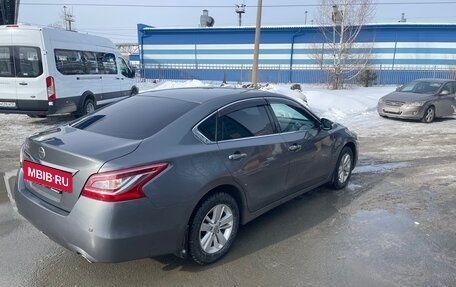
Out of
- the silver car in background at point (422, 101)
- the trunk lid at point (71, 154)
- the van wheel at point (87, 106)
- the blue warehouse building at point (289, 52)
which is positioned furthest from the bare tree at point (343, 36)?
the trunk lid at point (71, 154)

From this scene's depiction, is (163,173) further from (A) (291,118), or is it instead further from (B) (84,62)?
(B) (84,62)

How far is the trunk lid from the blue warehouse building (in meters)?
24.1

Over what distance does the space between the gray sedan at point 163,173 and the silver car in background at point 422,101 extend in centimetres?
954

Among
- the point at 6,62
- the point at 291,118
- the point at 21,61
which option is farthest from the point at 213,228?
the point at 6,62

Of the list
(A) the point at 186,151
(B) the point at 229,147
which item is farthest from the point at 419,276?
(A) the point at 186,151

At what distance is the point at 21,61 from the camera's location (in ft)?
31.8

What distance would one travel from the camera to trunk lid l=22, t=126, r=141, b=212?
2.87 meters

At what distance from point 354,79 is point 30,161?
2551 centimetres

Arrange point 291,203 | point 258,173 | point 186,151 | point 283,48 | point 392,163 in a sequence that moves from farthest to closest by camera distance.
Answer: point 283,48, point 392,163, point 291,203, point 258,173, point 186,151

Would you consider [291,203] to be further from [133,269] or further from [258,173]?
[133,269]

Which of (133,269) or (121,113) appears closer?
(133,269)

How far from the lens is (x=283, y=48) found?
98.2ft

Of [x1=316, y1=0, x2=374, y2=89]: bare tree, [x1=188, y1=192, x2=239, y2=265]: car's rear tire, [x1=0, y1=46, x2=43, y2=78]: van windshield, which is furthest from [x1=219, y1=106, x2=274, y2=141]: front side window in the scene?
[x1=316, y1=0, x2=374, y2=89]: bare tree

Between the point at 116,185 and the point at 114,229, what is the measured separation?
0.32 m
